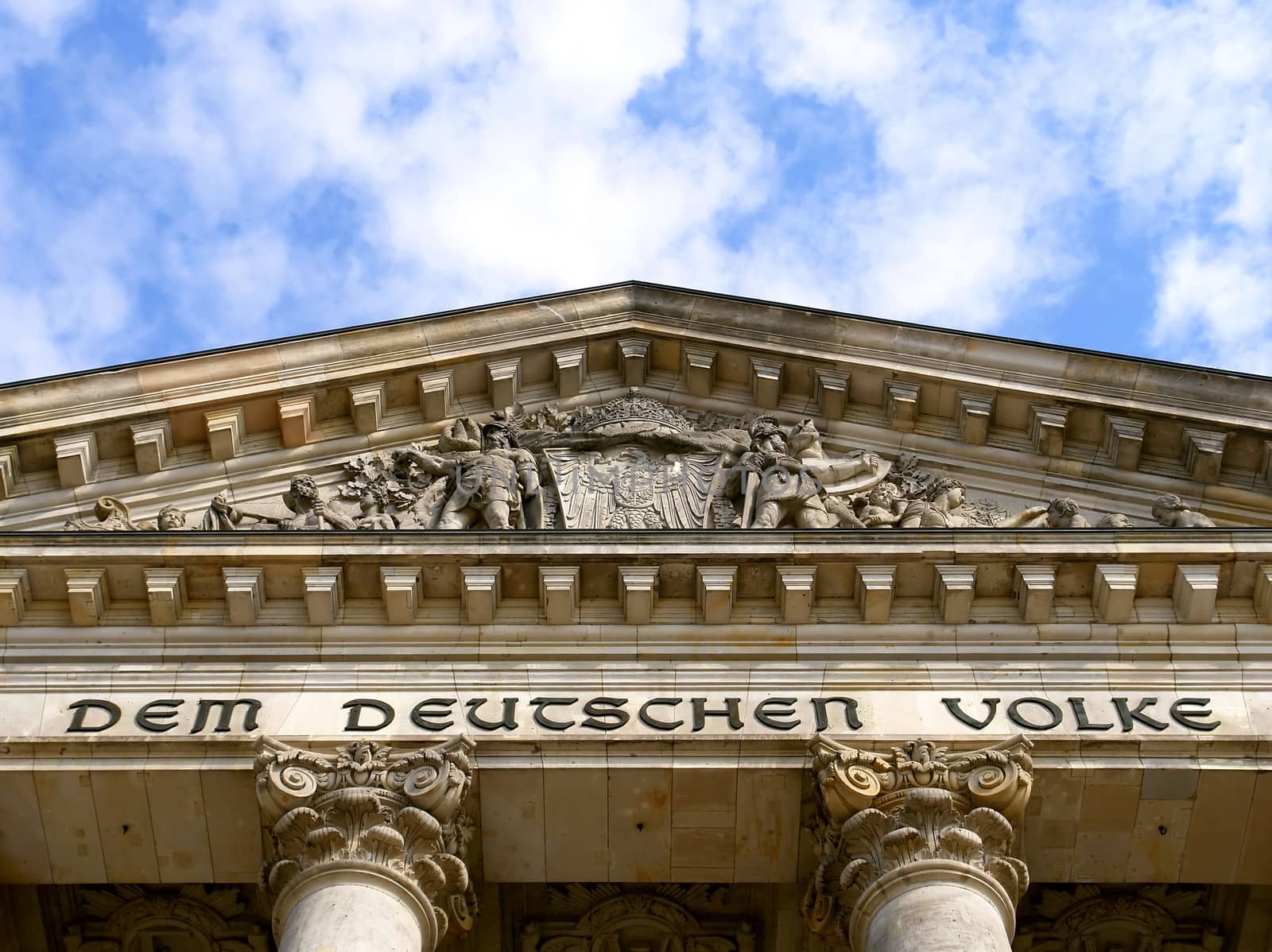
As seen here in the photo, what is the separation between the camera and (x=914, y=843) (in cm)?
1430

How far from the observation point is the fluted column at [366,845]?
1385cm

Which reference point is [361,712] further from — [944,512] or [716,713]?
[944,512]

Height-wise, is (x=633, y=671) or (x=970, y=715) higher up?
(x=633, y=671)

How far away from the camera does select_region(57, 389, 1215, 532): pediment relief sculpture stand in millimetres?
18188

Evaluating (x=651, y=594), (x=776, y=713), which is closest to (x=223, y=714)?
(x=651, y=594)

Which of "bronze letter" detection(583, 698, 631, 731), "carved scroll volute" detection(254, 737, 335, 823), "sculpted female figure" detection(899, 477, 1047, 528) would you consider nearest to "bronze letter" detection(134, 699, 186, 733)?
"carved scroll volute" detection(254, 737, 335, 823)

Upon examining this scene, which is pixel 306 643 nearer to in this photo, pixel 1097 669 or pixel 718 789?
pixel 718 789

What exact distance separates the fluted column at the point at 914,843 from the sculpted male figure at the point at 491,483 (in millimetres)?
4418

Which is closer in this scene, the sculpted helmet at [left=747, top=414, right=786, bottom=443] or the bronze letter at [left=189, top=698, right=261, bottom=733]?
the bronze letter at [left=189, top=698, right=261, bottom=733]

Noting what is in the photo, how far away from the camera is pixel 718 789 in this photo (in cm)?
1527

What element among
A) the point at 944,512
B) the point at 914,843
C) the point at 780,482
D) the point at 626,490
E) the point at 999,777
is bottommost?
the point at 914,843

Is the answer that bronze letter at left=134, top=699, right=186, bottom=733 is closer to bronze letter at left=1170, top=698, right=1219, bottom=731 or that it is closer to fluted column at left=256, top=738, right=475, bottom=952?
fluted column at left=256, top=738, right=475, bottom=952

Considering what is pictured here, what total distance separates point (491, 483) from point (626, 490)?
1375mm

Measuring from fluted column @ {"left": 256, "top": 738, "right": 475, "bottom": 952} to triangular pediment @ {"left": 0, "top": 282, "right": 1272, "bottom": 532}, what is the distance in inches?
147
